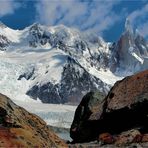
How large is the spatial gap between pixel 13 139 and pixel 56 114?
163 metres

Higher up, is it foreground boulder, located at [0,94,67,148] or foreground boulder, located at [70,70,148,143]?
foreground boulder, located at [70,70,148,143]

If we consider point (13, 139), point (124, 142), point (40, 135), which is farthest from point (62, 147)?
point (124, 142)

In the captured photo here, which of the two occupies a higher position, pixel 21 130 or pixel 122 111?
pixel 122 111

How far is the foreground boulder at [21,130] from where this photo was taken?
10.5 metres

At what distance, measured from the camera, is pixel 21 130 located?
439 inches

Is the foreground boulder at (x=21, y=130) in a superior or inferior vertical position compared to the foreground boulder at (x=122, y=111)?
inferior

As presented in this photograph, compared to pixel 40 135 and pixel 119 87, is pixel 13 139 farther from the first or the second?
pixel 119 87

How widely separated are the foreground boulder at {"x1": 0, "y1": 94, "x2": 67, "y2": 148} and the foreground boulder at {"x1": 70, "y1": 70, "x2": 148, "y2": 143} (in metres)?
4.27

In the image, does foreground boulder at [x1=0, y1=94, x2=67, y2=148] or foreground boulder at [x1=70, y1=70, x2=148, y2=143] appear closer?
foreground boulder at [x1=0, y1=94, x2=67, y2=148]

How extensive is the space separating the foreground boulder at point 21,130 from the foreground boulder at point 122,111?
427 cm

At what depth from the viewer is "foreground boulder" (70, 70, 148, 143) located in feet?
60.0

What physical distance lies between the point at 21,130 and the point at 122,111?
8.17 meters

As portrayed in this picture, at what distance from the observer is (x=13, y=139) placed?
10.5 metres

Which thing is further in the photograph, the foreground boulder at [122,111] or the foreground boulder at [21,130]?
the foreground boulder at [122,111]
